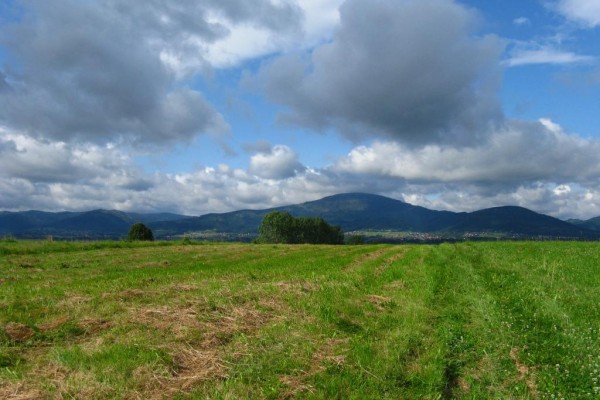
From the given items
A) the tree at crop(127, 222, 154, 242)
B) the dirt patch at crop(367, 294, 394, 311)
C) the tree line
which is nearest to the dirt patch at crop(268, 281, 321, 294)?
the dirt patch at crop(367, 294, 394, 311)

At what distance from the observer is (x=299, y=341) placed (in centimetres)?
991

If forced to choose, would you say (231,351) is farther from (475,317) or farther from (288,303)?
(475,317)

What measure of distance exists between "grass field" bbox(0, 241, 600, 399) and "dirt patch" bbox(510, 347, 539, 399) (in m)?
0.03

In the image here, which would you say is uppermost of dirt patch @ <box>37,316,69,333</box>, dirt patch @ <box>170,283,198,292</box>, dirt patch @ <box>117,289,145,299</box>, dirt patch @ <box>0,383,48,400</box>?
dirt patch @ <box>170,283,198,292</box>

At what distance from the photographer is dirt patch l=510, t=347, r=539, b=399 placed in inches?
302

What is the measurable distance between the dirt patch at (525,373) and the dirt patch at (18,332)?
11.6 m

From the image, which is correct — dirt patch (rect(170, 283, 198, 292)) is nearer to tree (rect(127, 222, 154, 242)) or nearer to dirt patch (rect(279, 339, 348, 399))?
dirt patch (rect(279, 339, 348, 399))

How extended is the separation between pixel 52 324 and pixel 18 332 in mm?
956

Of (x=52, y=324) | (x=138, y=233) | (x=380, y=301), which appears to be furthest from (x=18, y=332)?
(x=138, y=233)

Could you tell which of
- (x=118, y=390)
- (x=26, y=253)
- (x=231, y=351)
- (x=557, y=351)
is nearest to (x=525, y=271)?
(x=557, y=351)

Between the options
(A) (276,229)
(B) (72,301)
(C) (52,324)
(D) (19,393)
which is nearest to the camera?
(D) (19,393)

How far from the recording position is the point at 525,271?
24078 millimetres

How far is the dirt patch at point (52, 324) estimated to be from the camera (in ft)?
36.5

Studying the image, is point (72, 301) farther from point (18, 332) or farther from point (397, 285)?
point (397, 285)
